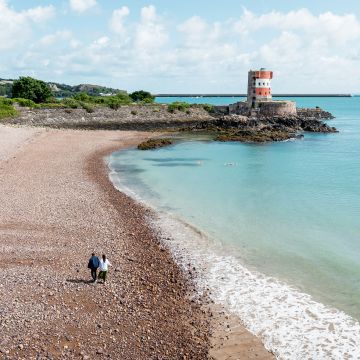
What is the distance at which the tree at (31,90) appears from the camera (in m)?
78.2

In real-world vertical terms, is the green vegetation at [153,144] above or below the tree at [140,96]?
below

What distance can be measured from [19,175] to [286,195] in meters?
16.5

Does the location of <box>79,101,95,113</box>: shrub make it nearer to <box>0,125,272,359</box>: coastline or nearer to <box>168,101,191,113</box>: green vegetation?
<box>168,101,191,113</box>: green vegetation

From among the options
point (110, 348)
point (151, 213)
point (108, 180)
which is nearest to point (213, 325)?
point (110, 348)

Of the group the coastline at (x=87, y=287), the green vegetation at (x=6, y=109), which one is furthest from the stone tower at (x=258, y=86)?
the coastline at (x=87, y=287)

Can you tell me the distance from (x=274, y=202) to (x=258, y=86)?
176 ft

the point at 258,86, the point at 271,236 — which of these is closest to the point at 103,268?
the point at 271,236

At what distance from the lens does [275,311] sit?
38.6 feet

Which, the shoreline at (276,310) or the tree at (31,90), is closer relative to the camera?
the shoreline at (276,310)

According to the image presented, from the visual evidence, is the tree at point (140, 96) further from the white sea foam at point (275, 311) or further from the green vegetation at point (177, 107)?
the white sea foam at point (275, 311)

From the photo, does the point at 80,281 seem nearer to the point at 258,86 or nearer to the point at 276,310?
the point at 276,310

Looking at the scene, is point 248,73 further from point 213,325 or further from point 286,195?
point 213,325

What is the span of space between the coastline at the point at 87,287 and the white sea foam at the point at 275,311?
25.4 inches

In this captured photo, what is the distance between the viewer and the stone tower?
73.2 metres
